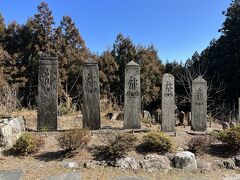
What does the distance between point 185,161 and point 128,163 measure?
1.21 metres

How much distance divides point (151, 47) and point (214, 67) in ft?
15.9

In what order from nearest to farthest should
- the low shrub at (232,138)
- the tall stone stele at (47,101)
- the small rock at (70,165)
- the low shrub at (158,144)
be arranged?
1. the small rock at (70,165)
2. the low shrub at (158,144)
3. the low shrub at (232,138)
4. the tall stone stele at (47,101)

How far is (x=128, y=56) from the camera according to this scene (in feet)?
74.2

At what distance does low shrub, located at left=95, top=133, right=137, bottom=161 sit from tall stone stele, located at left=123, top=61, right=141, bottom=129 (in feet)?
5.68

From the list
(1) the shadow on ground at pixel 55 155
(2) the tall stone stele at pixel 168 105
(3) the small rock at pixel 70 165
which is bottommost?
(3) the small rock at pixel 70 165

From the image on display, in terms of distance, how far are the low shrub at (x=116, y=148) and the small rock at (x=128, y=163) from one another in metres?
0.18

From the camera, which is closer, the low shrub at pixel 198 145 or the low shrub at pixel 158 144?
the low shrub at pixel 158 144

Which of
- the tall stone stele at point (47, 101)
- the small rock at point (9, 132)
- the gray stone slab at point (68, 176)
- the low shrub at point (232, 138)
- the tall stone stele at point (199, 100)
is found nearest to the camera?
the gray stone slab at point (68, 176)

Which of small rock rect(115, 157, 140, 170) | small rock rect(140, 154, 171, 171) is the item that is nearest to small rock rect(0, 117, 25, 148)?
small rock rect(115, 157, 140, 170)

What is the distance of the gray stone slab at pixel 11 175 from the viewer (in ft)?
18.7

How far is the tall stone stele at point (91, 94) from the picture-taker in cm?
875

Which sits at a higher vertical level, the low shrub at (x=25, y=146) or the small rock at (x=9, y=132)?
the small rock at (x=9, y=132)

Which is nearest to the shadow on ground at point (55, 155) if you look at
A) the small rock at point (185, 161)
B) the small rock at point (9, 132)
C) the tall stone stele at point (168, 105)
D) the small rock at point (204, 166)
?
the small rock at point (9, 132)

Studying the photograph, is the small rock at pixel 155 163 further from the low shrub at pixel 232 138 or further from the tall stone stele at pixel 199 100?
the tall stone stele at pixel 199 100
